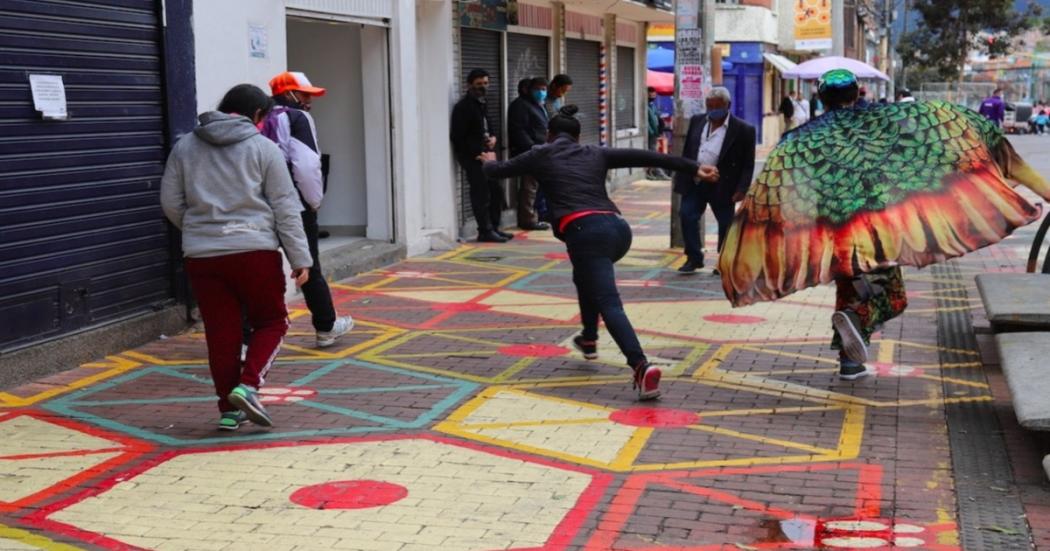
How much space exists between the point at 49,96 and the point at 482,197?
7047mm

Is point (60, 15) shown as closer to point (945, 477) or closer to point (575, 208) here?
point (575, 208)

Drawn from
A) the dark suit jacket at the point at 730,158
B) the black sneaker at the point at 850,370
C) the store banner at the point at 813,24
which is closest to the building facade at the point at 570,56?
the dark suit jacket at the point at 730,158

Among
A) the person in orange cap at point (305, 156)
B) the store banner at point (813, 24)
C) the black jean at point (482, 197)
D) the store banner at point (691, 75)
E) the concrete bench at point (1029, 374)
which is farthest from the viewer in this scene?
the store banner at point (813, 24)

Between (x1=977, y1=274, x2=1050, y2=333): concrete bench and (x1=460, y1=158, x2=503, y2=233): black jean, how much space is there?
6.57m

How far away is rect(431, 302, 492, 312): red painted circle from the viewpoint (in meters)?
10.2

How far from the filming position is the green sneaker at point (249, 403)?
620 cm

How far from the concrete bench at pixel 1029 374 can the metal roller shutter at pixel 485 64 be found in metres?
8.44

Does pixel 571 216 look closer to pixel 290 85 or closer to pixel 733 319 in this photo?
pixel 290 85

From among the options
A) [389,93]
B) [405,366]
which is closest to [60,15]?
[405,366]

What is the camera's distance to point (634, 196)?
21.4m

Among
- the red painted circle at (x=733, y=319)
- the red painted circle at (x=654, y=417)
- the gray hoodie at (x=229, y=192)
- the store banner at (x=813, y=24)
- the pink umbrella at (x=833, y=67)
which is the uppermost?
the store banner at (x=813, y=24)

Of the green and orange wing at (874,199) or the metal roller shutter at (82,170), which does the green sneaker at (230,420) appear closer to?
the metal roller shutter at (82,170)

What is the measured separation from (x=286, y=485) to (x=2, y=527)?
3.74 feet

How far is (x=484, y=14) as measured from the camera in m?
15.2
